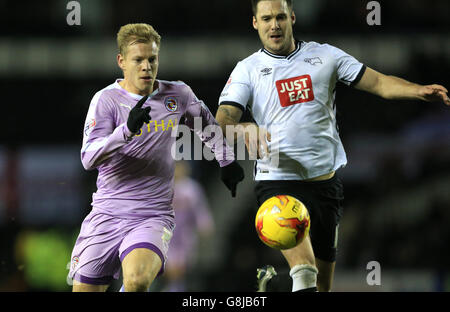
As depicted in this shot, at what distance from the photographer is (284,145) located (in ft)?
17.7

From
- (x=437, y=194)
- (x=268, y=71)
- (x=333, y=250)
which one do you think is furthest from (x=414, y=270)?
(x=268, y=71)

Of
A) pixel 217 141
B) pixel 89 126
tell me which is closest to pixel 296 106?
pixel 217 141

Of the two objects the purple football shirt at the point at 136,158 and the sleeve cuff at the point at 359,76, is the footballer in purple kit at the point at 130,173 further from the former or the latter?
the sleeve cuff at the point at 359,76

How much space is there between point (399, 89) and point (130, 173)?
7.09 ft

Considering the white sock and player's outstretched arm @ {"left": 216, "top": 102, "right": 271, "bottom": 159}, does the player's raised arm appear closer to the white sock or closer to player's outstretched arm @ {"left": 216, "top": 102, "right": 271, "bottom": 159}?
player's outstretched arm @ {"left": 216, "top": 102, "right": 271, "bottom": 159}

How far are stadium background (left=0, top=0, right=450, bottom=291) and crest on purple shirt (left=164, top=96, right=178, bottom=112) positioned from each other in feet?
18.6

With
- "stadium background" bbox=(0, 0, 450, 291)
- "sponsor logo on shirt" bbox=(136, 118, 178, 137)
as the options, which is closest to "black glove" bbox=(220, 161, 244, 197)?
"sponsor logo on shirt" bbox=(136, 118, 178, 137)

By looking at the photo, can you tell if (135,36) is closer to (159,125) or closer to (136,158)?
(159,125)

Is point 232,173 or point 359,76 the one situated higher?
point 359,76

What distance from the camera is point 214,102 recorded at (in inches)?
409

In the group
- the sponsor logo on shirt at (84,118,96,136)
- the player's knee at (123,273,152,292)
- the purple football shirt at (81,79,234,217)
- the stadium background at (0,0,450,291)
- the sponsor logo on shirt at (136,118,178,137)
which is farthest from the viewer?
the stadium background at (0,0,450,291)

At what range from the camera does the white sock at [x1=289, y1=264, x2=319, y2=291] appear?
515 centimetres

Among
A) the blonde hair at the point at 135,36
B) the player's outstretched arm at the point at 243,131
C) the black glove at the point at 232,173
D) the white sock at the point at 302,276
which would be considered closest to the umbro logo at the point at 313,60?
the player's outstretched arm at the point at 243,131

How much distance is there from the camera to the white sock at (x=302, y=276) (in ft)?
16.9
